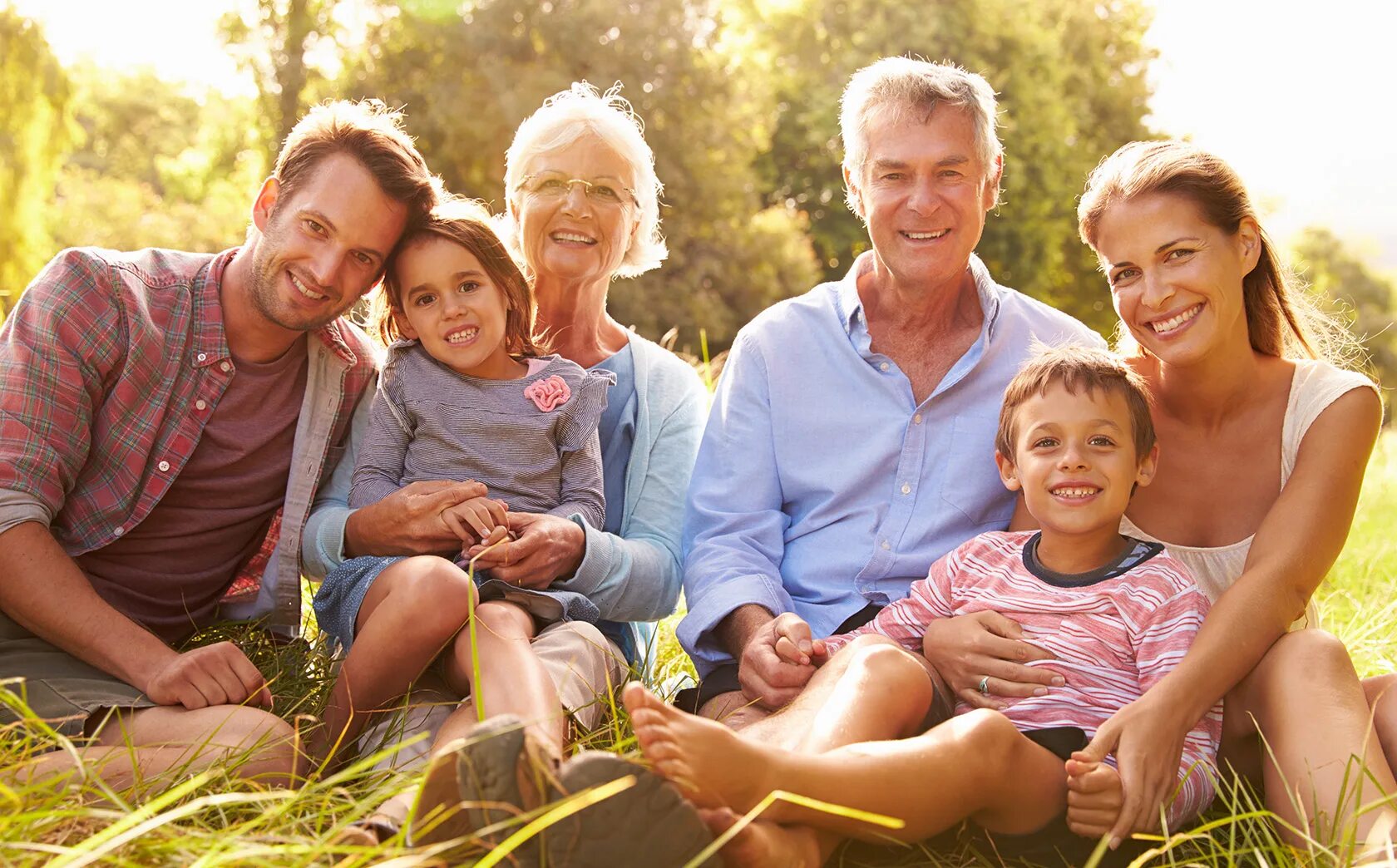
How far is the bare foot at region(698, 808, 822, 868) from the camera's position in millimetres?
1827

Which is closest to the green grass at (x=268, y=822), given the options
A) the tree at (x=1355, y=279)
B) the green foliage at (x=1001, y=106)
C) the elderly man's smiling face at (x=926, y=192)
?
the elderly man's smiling face at (x=926, y=192)

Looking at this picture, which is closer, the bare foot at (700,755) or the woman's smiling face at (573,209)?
the bare foot at (700,755)

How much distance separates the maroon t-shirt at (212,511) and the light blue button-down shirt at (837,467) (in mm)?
1078

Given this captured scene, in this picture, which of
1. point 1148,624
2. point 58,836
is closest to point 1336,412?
point 1148,624

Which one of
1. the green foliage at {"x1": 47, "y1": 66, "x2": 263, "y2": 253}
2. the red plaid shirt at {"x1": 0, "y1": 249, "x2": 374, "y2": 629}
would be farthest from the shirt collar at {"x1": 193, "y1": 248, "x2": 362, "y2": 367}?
the green foliage at {"x1": 47, "y1": 66, "x2": 263, "y2": 253}

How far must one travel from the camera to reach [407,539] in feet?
9.29

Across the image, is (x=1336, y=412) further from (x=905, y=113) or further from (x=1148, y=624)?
(x=905, y=113)

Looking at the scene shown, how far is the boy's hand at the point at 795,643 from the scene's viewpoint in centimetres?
260

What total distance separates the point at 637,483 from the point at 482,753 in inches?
62.6

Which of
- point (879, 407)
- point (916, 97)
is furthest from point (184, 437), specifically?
point (916, 97)

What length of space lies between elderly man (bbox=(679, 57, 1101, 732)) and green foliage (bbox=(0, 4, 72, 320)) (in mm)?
7859

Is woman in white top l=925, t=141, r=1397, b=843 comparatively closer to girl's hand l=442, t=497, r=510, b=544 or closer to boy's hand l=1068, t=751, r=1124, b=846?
boy's hand l=1068, t=751, r=1124, b=846

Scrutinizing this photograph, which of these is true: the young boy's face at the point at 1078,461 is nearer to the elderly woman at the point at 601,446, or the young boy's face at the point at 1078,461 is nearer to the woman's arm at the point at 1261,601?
the woman's arm at the point at 1261,601

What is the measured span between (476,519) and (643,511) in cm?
62
